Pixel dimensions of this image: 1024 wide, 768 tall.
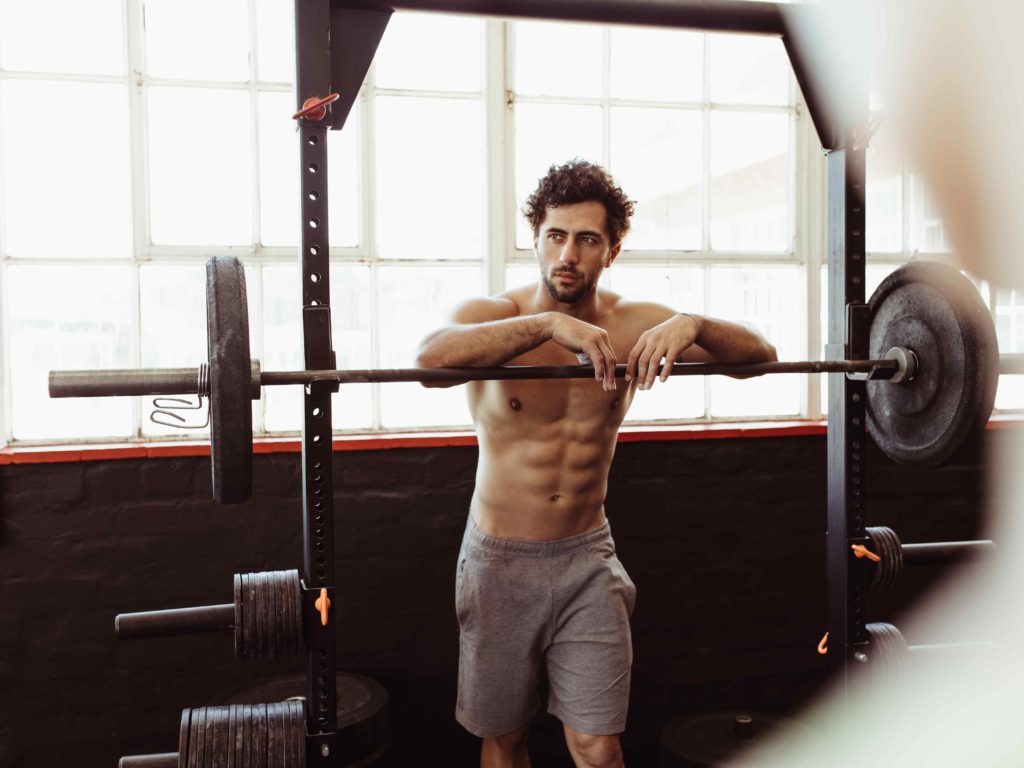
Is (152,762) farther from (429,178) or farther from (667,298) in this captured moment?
(667,298)

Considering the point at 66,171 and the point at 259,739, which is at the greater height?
the point at 66,171

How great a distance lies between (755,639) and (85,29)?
2.83m

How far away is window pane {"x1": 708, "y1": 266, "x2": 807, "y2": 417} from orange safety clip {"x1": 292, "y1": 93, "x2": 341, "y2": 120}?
177cm

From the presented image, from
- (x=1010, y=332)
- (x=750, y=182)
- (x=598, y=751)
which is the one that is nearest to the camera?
(x=598, y=751)

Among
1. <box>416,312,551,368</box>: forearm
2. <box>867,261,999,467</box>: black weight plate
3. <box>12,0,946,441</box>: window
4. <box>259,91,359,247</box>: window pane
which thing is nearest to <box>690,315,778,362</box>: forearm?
<box>867,261,999,467</box>: black weight plate

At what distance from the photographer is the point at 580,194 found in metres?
2.08

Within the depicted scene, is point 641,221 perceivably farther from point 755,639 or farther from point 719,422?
point 755,639

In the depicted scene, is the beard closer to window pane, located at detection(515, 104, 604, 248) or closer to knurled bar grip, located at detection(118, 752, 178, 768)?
window pane, located at detection(515, 104, 604, 248)

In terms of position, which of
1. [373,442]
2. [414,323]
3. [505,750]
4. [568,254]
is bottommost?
[505,750]

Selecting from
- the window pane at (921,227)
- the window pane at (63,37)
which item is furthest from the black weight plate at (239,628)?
the window pane at (921,227)

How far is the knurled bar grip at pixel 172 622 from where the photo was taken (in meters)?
1.40

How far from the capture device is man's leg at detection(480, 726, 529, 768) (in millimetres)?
2061

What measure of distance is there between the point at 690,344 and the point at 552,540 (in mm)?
640

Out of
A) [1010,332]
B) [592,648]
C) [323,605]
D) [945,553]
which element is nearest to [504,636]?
[592,648]
